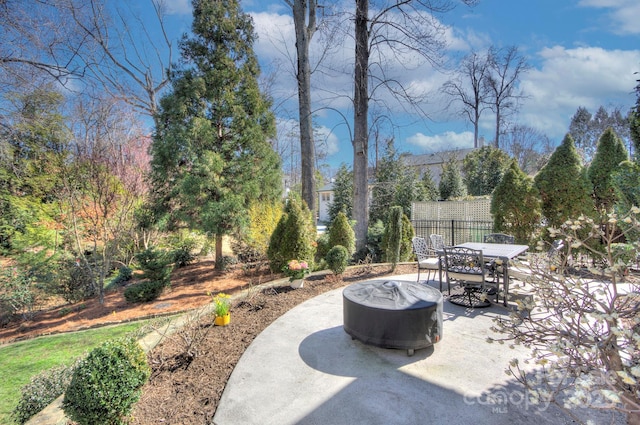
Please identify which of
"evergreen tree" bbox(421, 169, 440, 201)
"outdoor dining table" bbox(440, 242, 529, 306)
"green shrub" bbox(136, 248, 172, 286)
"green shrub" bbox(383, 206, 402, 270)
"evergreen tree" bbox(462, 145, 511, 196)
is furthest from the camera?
"evergreen tree" bbox(462, 145, 511, 196)

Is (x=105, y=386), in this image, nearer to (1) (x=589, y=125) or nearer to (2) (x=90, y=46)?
(2) (x=90, y=46)

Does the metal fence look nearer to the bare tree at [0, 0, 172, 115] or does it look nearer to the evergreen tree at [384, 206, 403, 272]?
the evergreen tree at [384, 206, 403, 272]

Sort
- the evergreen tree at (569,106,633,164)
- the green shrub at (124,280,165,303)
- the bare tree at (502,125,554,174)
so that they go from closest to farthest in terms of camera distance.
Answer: the green shrub at (124,280,165,303), the evergreen tree at (569,106,633,164), the bare tree at (502,125,554,174)

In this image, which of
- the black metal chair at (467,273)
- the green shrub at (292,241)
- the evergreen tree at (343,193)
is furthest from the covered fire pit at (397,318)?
the evergreen tree at (343,193)

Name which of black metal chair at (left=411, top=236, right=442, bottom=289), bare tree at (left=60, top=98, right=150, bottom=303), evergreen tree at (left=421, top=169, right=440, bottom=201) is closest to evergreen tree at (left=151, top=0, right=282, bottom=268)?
bare tree at (left=60, top=98, right=150, bottom=303)

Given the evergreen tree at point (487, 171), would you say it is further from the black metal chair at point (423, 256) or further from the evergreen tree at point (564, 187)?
the black metal chair at point (423, 256)

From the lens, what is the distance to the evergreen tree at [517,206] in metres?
7.75

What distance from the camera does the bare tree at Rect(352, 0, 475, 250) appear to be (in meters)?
8.60

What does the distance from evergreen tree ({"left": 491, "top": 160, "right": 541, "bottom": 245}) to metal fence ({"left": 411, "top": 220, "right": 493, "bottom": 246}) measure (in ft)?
12.0

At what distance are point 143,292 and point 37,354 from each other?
6.97 feet

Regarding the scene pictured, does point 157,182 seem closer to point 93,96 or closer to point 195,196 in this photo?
point 195,196

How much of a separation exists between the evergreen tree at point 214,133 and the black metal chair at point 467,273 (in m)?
5.30

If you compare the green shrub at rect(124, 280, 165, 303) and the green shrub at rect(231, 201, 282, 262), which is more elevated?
the green shrub at rect(231, 201, 282, 262)

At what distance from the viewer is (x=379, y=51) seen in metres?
9.17
